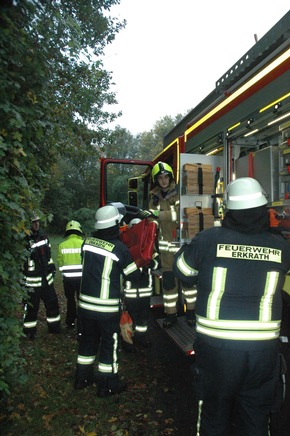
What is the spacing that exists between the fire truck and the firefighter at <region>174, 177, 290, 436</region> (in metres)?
0.51

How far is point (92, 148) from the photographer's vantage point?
914cm

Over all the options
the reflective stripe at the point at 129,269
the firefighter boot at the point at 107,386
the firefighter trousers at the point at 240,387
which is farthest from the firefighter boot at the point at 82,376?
the firefighter trousers at the point at 240,387

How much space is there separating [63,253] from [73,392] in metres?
2.26

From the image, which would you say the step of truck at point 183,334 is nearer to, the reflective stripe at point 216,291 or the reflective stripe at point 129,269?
the reflective stripe at point 129,269

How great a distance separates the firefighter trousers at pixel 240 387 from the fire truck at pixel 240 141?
63cm

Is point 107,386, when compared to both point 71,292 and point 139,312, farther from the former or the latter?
point 71,292

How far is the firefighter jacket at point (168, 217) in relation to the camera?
4.47m

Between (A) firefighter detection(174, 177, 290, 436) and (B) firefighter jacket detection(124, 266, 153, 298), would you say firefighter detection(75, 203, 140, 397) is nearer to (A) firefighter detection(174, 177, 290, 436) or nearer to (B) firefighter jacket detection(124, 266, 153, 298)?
(B) firefighter jacket detection(124, 266, 153, 298)

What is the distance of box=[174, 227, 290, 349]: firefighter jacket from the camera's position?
73.6 inches

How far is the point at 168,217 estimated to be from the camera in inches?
178

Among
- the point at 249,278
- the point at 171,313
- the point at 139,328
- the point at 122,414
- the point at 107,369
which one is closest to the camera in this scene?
the point at 249,278

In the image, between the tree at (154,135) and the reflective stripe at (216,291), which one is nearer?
the reflective stripe at (216,291)

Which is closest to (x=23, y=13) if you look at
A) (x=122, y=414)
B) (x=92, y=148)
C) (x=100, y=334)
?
(x=100, y=334)

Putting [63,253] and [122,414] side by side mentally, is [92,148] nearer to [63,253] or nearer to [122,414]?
[63,253]
